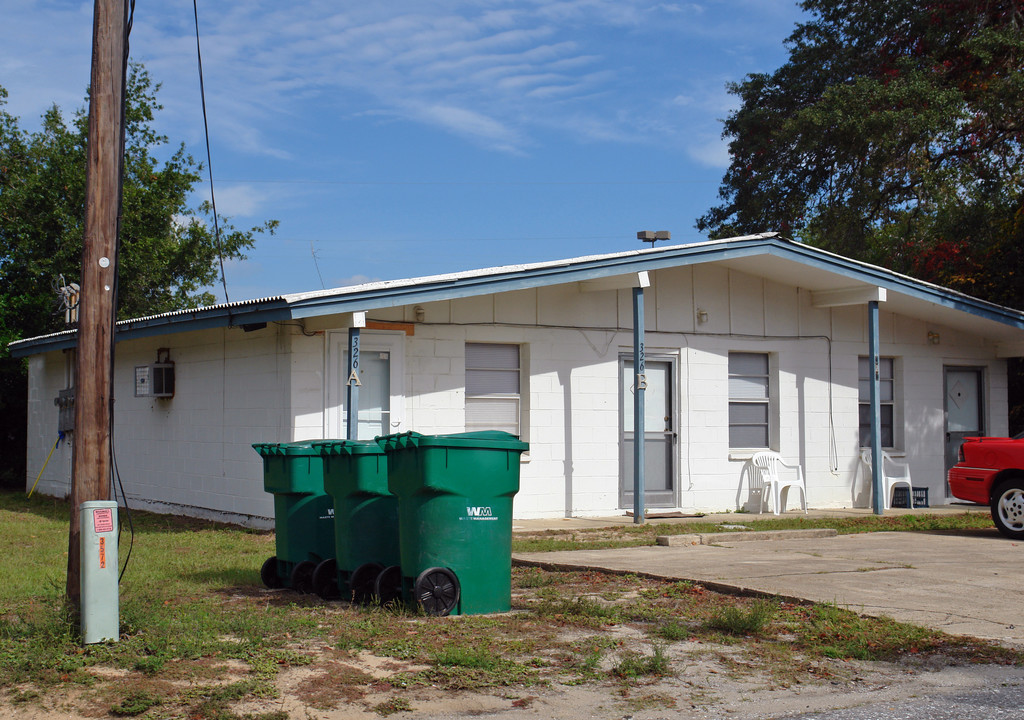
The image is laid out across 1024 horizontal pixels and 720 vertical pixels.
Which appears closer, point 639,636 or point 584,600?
point 639,636

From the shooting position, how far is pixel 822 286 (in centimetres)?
1625

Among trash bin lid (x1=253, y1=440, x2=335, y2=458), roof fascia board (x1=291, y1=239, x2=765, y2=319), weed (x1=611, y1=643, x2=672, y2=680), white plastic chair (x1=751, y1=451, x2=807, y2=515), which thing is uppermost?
roof fascia board (x1=291, y1=239, x2=765, y2=319)

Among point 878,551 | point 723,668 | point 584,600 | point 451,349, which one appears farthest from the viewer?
point 451,349

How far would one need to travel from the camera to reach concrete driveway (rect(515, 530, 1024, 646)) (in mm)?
7469

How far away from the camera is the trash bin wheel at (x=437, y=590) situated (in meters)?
7.11

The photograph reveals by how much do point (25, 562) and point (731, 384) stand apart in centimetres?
995

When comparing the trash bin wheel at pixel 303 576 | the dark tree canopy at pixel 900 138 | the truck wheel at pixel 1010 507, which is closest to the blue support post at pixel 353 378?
the trash bin wheel at pixel 303 576

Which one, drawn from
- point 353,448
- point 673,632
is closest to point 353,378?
point 353,448

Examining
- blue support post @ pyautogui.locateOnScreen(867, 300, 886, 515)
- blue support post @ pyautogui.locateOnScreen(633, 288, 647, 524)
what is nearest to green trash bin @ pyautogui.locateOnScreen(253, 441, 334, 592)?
blue support post @ pyautogui.locateOnScreen(633, 288, 647, 524)

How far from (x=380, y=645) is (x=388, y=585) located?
133 centimetres

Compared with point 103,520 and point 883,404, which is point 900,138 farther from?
point 103,520

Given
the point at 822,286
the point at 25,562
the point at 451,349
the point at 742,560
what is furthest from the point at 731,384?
the point at 25,562

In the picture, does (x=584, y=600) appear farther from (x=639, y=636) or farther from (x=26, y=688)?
(x=26, y=688)

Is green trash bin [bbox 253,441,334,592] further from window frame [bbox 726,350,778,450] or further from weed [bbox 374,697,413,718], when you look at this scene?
window frame [bbox 726,350,778,450]
